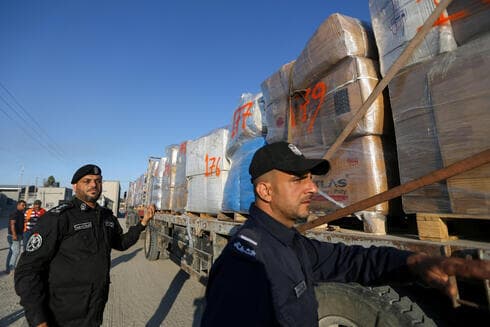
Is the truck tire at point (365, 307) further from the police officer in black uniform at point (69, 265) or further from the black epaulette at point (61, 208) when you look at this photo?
the black epaulette at point (61, 208)

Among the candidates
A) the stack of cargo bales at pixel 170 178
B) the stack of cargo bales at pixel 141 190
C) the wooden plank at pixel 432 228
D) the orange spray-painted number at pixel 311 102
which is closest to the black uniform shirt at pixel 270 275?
the wooden plank at pixel 432 228

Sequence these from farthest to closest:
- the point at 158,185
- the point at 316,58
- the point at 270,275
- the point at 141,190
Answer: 1. the point at 141,190
2. the point at 158,185
3. the point at 316,58
4. the point at 270,275

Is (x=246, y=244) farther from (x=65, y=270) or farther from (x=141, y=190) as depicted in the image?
(x=141, y=190)

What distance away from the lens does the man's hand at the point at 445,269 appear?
921 millimetres

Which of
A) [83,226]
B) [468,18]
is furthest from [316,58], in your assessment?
[83,226]

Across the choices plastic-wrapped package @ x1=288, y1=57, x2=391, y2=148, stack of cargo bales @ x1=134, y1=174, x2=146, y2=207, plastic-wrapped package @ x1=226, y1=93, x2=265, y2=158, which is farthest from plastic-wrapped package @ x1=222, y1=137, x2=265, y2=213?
stack of cargo bales @ x1=134, y1=174, x2=146, y2=207

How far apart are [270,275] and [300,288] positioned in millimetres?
185

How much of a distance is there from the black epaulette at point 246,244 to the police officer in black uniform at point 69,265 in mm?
1658

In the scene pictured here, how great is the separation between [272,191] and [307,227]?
0.87 m

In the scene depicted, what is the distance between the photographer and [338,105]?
2322 millimetres

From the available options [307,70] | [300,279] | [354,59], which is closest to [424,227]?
[300,279]

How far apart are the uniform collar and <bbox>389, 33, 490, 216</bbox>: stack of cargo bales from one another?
110 cm

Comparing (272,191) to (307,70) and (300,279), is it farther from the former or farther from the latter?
(307,70)

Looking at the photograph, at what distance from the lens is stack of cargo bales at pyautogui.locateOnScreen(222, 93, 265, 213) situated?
11.5 feet
